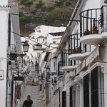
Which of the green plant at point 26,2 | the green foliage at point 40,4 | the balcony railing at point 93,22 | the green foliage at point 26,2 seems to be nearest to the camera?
the balcony railing at point 93,22

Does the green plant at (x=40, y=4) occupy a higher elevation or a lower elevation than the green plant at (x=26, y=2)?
lower

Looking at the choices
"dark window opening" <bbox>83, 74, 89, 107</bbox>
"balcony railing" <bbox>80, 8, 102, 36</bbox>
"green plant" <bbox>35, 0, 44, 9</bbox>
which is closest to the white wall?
"dark window opening" <bbox>83, 74, 89, 107</bbox>

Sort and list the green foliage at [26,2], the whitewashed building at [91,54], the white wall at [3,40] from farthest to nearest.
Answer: the green foliage at [26,2]
the white wall at [3,40]
the whitewashed building at [91,54]

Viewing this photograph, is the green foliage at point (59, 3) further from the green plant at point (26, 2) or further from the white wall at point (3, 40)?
the white wall at point (3, 40)

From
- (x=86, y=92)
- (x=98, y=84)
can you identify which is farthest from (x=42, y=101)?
(x=98, y=84)

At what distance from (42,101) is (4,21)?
94.9 ft

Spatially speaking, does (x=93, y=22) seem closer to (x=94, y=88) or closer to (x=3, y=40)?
(x=94, y=88)

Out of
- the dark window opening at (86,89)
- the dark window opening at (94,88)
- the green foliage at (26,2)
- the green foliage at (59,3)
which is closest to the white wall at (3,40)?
the dark window opening at (86,89)

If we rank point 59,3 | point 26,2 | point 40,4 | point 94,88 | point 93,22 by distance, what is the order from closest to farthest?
point 93,22 → point 94,88 → point 59,3 → point 40,4 → point 26,2

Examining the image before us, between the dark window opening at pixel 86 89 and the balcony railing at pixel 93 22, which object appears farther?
the dark window opening at pixel 86 89

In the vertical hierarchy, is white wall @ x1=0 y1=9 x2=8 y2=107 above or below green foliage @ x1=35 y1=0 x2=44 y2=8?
below

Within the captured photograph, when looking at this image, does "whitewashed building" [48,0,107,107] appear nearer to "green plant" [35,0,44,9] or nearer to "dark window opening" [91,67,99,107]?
"dark window opening" [91,67,99,107]

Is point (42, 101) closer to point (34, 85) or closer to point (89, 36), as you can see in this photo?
point (34, 85)

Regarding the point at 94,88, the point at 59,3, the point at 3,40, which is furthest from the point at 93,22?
the point at 59,3
